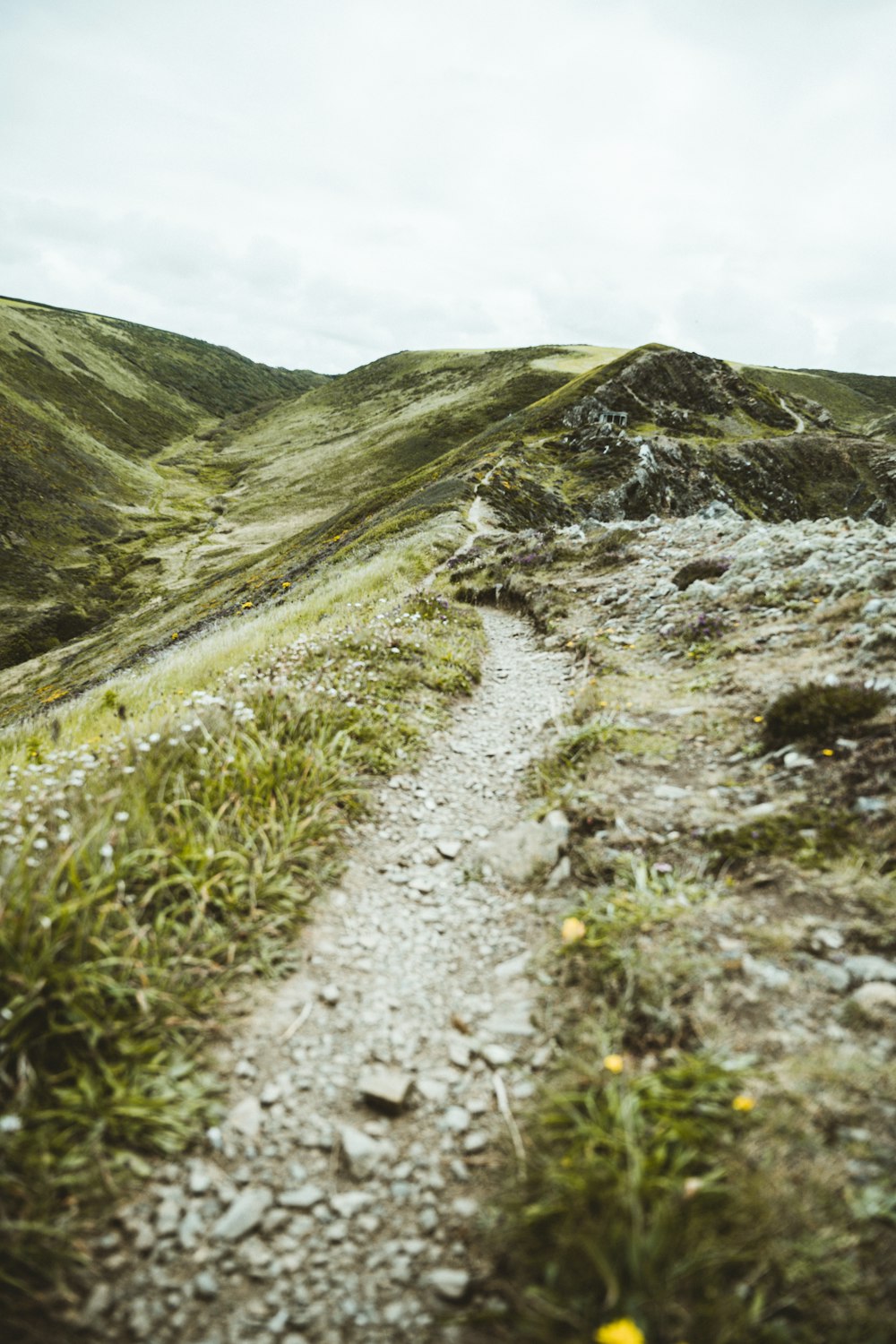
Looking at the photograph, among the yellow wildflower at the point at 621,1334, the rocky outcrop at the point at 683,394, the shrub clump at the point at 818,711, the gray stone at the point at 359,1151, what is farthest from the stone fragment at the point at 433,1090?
the rocky outcrop at the point at 683,394

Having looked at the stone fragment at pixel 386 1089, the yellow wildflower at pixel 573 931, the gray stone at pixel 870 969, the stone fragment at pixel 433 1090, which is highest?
the gray stone at pixel 870 969

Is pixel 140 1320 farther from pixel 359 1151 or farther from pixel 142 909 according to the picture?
pixel 142 909

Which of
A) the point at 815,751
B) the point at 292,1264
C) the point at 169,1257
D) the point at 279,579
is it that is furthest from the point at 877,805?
the point at 279,579

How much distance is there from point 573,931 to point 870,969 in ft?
6.13

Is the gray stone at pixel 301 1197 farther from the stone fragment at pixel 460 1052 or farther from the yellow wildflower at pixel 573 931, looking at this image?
the yellow wildflower at pixel 573 931

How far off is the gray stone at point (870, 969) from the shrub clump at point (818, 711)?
9.49 feet

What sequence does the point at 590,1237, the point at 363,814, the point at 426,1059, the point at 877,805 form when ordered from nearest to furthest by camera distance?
the point at 590,1237
the point at 426,1059
the point at 877,805
the point at 363,814

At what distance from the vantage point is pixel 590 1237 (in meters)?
2.56

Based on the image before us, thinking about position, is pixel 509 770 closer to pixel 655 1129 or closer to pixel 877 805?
pixel 877 805

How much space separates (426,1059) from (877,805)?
13.5 feet

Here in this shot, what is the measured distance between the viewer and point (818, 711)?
21.0ft

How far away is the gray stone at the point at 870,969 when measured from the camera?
3654 mm

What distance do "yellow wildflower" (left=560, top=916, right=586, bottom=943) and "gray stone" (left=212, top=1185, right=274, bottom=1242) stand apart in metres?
2.42

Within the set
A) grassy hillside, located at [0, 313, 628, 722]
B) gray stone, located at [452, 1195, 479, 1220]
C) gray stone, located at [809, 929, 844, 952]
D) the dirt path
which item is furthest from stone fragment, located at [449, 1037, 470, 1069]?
the dirt path
